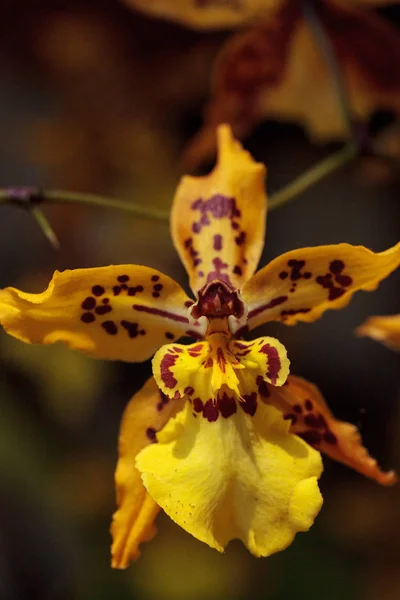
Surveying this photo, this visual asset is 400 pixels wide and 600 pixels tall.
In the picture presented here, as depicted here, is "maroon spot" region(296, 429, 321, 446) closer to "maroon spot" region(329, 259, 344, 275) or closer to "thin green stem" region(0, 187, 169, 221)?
"maroon spot" region(329, 259, 344, 275)

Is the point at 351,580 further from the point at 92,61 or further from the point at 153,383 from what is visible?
the point at 92,61

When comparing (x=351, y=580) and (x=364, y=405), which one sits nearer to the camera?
(x=351, y=580)

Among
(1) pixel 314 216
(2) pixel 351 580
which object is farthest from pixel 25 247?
(2) pixel 351 580

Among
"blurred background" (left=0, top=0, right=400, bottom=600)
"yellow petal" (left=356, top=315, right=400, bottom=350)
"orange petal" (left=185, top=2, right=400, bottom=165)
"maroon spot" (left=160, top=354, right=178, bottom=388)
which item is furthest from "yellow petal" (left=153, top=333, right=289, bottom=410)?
"blurred background" (left=0, top=0, right=400, bottom=600)

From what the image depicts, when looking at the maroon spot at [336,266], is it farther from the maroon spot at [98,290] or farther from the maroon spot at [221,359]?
the maroon spot at [98,290]

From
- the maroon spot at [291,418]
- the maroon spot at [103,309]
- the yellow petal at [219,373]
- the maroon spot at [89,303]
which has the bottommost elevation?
the maroon spot at [291,418]

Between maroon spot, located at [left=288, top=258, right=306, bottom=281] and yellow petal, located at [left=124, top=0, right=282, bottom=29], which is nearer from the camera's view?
maroon spot, located at [left=288, top=258, right=306, bottom=281]

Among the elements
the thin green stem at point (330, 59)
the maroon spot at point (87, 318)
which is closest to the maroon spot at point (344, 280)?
the maroon spot at point (87, 318)
